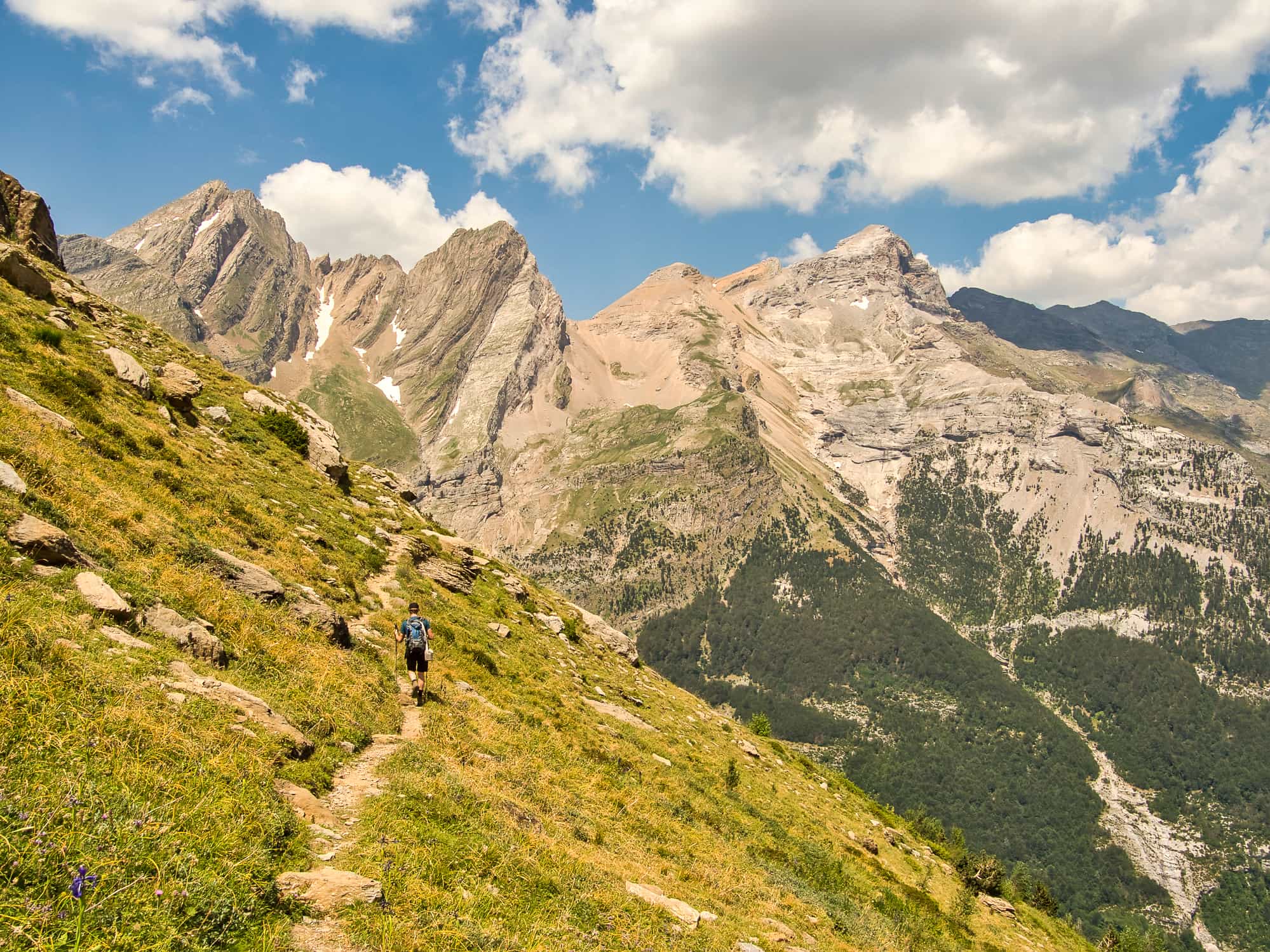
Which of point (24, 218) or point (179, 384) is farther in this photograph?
point (24, 218)

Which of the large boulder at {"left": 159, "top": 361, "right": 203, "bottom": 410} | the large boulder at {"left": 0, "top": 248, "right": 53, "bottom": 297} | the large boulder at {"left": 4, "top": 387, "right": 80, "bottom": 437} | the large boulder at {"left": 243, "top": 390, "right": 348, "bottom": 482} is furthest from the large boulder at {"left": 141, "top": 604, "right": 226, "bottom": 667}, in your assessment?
the large boulder at {"left": 243, "top": 390, "right": 348, "bottom": 482}

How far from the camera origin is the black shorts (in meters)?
14.4

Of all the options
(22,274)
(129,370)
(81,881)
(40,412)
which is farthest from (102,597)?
(22,274)

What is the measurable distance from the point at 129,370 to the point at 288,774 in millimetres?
20436

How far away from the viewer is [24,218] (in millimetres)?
31719

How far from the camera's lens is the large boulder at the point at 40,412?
45.3ft

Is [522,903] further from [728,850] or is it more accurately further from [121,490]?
[121,490]

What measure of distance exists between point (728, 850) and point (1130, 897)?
26246 cm

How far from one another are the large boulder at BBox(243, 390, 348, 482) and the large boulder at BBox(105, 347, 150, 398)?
31.4 ft

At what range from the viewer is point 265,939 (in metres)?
5.16

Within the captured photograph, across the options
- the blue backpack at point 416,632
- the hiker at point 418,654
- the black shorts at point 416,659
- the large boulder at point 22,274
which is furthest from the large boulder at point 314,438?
the black shorts at point 416,659

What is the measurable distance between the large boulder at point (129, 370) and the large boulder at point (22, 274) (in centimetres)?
416

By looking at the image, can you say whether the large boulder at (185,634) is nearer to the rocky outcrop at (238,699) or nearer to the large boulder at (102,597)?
the large boulder at (102,597)

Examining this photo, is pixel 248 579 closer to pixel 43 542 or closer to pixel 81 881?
pixel 43 542
